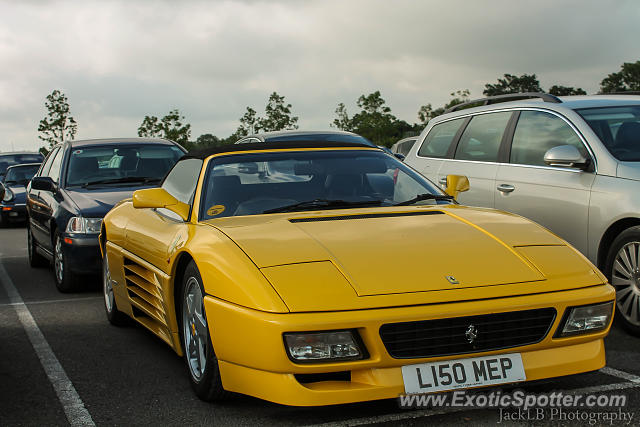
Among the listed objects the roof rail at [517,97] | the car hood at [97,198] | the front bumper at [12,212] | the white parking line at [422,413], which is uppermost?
the roof rail at [517,97]

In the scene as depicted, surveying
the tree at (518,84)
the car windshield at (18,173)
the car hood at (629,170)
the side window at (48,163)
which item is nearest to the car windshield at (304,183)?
the car hood at (629,170)

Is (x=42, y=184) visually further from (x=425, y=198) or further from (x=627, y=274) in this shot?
(x=627, y=274)

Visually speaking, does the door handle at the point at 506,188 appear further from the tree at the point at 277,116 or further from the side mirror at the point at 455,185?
the tree at the point at 277,116

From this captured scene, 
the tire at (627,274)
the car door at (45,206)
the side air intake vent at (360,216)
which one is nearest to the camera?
the side air intake vent at (360,216)

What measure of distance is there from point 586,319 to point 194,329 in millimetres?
2027

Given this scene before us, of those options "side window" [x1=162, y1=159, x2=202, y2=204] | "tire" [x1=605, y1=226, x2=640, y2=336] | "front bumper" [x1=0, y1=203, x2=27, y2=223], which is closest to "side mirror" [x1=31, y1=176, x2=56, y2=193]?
"side window" [x1=162, y1=159, x2=202, y2=204]

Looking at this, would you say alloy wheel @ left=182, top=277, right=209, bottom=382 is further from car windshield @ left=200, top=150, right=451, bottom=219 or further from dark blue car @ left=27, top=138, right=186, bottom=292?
dark blue car @ left=27, top=138, right=186, bottom=292

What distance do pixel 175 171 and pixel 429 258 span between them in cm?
272

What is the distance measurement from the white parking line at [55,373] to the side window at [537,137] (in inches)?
166

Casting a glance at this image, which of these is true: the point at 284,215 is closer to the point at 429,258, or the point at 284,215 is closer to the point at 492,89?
the point at 429,258

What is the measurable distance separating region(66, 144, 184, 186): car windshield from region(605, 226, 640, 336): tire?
5.31 m

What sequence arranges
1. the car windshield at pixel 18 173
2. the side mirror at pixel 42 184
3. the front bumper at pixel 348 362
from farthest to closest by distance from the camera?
1. the car windshield at pixel 18 173
2. the side mirror at pixel 42 184
3. the front bumper at pixel 348 362

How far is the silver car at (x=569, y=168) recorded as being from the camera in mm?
5914

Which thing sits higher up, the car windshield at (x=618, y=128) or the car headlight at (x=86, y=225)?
the car windshield at (x=618, y=128)
